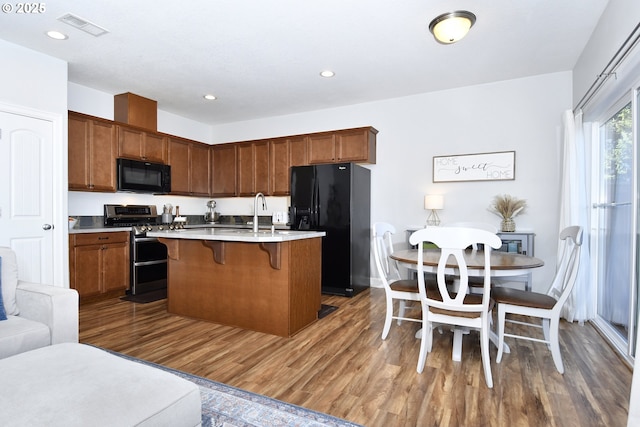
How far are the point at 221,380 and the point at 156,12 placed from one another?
2808 mm

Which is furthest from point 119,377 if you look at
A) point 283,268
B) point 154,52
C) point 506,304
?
point 154,52

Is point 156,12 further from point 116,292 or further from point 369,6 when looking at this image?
point 116,292

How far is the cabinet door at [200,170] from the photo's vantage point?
5621 mm

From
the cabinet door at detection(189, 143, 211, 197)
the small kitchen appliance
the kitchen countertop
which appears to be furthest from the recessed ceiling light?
the small kitchen appliance

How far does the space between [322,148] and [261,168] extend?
115 centimetres

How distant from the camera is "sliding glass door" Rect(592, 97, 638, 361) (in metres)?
2.48

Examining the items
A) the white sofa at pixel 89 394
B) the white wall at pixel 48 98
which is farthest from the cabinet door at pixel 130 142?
the white sofa at pixel 89 394

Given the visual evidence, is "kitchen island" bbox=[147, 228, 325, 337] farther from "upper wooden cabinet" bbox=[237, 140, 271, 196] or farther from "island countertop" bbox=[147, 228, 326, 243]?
"upper wooden cabinet" bbox=[237, 140, 271, 196]

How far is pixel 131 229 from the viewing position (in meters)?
4.39

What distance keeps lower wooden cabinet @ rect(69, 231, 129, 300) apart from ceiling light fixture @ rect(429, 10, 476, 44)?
421cm

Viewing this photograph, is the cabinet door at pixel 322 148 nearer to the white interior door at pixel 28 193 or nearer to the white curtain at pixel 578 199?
the white curtain at pixel 578 199

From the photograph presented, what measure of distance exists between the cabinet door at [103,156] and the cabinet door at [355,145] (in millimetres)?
2980

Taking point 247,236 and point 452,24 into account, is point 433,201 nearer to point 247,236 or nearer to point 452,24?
point 452,24

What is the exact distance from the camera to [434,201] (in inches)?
166
